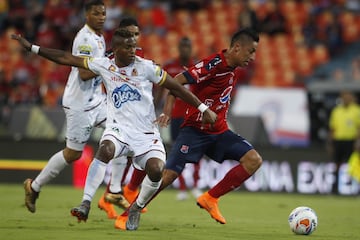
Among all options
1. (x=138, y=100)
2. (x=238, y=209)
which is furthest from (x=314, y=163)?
(x=138, y=100)

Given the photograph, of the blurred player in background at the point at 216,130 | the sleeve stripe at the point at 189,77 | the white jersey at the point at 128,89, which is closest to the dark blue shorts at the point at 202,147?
the blurred player in background at the point at 216,130

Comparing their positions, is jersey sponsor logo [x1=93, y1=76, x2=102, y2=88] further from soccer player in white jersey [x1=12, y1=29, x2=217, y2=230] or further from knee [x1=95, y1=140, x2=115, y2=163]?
knee [x1=95, y1=140, x2=115, y2=163]

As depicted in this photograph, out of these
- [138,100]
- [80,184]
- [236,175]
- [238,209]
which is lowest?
[80,184]

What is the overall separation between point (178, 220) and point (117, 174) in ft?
3.77

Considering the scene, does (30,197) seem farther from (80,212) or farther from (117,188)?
(80,212)

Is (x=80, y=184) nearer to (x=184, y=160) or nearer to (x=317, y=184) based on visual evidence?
(x=317, y=184)

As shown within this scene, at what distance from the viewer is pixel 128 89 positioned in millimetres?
9758

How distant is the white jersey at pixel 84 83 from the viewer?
11188 mm

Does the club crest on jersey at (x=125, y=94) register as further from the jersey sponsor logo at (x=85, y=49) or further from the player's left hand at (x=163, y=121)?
the jersey sponsor logo at (x=85, y=49)

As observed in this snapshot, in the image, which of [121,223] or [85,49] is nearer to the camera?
[121,223]

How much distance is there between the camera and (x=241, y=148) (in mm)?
10781

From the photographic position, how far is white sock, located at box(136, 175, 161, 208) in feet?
32.2

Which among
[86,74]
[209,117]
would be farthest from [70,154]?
[209,117]

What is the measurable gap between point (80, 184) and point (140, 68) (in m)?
9.47
